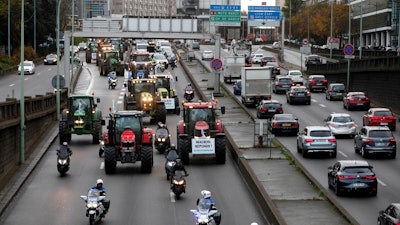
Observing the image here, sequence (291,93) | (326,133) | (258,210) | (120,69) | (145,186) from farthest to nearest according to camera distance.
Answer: (120,69)
(291,93)
(326,133)
(145,186)
(258,210)

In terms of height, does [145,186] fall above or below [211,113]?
below

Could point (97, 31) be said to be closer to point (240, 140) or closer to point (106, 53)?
point (106, 53)

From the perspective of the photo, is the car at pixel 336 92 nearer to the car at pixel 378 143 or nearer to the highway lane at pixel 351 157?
the highway lane at pixel 351 157

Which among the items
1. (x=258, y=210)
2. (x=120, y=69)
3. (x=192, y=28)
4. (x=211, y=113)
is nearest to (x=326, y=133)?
(x=211, y=113)

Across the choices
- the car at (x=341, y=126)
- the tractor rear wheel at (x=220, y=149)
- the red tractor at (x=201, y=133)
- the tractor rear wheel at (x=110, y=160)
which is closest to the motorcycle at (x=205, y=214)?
the tractor rear wheel at (x=110, y=160)

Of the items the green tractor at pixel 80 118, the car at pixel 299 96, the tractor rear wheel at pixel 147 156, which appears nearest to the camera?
the tractor rear wheel at pixel 147 156

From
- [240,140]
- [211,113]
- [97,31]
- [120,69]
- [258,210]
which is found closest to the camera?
[258,210]

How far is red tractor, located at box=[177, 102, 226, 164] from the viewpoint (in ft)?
132

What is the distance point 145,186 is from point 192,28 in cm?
4460

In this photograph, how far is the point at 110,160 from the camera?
38094 mm

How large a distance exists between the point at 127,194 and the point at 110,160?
381 centimetres

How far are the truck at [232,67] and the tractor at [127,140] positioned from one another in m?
53.5

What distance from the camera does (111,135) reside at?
3756 cm

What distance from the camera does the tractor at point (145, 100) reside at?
183 ft
